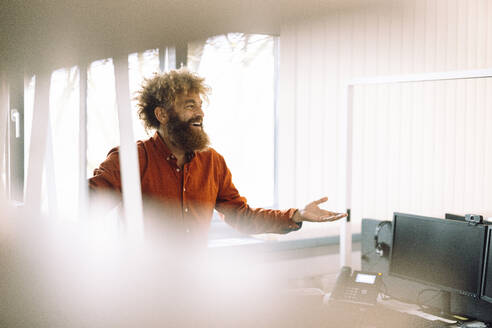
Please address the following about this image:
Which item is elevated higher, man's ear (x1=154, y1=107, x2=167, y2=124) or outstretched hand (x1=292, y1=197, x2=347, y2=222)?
man's ear (x1=154, y1=107, x2=167, y2=124)

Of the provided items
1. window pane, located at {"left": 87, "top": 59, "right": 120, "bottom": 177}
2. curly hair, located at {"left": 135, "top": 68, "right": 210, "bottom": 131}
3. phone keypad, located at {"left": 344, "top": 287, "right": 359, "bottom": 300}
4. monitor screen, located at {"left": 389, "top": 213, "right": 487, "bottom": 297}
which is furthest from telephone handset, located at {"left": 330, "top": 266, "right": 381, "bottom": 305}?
window pane, located at {"left": 87, "top": 59, "right": 120, "bottom": 177}

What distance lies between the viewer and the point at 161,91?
39cm

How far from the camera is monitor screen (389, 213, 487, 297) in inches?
53.0

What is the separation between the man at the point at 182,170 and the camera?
392mm

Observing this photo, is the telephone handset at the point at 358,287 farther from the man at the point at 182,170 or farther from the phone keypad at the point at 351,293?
the man at the point at 182,170

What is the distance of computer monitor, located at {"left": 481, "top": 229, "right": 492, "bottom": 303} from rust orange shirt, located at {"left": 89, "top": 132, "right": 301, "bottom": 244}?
0.68 metres

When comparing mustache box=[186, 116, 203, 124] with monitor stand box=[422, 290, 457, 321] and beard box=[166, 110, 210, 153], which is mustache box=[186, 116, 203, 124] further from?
monitor stand box=[422, 290, 457, 321]

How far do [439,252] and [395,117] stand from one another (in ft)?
2.88

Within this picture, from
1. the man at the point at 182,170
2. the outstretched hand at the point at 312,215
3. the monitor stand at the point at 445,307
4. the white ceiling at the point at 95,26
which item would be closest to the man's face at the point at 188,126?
the man at the point at 182,170

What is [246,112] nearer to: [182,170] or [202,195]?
[202,195]

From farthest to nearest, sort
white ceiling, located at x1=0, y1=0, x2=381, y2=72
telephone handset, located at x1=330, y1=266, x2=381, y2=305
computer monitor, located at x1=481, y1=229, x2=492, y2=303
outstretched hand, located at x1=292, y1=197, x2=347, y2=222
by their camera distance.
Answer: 1. telephone handset, located at x1=330, y1=266, x2=381, y2=305
2. computer monitor, located at x1=481, y1=229, x2=492, y2=303
3. outstretched hand, located at x1=292, y1=197, x2=347, y2=222
4. white ceiling, located at x1=0, y1=0, x2=381, y2=72

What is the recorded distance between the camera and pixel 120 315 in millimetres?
214

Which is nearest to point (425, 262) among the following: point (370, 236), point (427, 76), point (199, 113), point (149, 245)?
point (370, 236)

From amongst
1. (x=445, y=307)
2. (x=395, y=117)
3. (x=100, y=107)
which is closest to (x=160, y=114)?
(x=100, y=107)
